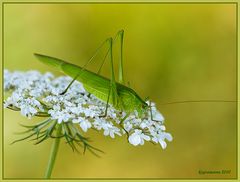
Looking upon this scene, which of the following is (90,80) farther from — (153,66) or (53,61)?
(153,66)

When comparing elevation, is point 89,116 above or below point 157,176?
above

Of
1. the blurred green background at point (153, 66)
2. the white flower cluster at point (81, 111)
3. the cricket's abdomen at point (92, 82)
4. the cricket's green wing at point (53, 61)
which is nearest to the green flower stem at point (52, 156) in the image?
the white flower cluster at point (81, 111)

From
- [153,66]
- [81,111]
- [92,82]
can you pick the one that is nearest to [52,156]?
[81,111]

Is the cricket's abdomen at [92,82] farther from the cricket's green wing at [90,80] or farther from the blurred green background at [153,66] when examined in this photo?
the blurred green background at [153,66]

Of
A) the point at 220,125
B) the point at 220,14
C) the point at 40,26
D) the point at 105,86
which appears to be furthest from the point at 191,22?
the point at 105,86

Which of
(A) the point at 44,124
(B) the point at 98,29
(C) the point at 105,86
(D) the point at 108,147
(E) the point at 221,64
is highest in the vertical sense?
(B) the point at 98,29

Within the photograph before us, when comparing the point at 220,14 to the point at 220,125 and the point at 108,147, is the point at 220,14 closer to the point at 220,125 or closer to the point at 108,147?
the point at 220,125
